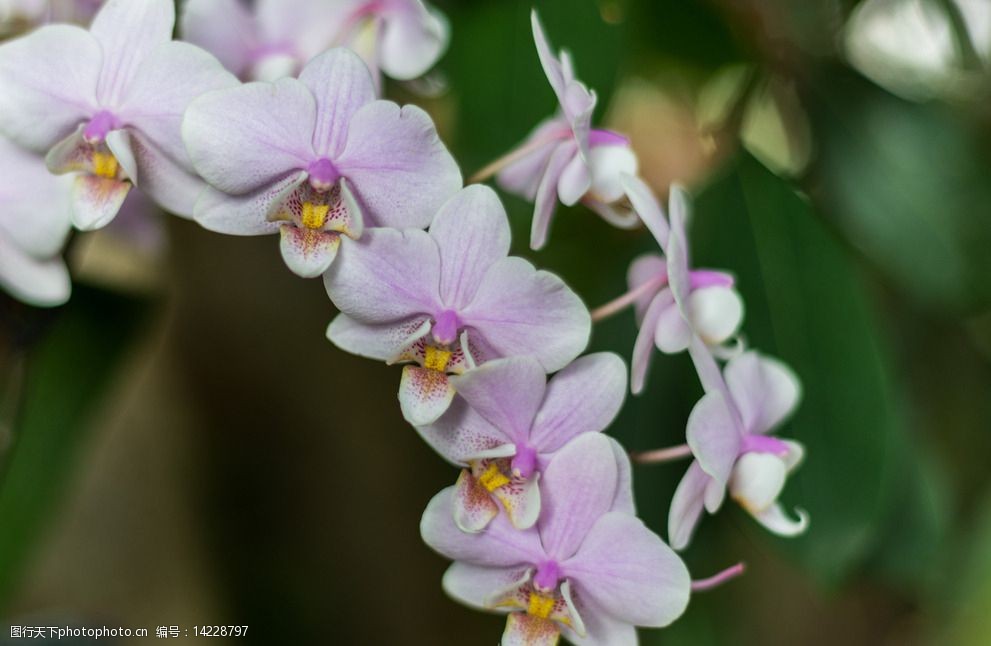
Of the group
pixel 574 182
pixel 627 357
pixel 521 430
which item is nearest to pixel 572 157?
pixel 574 182

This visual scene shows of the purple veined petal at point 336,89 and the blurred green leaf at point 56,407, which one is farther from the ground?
the purple veined petal at point 336,89

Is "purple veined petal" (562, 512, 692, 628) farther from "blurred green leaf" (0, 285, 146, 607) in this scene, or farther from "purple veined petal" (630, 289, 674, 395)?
"blurred green leaf" (0, 285, 146, 607)

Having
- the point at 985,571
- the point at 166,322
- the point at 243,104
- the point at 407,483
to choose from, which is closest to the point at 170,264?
the point at 166,322

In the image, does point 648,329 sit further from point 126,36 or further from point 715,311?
point 126,36

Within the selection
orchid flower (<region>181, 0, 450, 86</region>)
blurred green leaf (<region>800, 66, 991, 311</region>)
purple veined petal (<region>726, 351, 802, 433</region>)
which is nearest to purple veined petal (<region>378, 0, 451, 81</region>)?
orchid flower (<region>181, 0, 450, 86</region>)

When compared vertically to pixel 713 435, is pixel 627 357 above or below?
below

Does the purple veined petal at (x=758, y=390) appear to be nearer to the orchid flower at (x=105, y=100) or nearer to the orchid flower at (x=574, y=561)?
the orchid flower at (x=574, y=561)

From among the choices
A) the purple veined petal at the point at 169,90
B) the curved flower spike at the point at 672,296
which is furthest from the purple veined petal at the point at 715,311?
the purple veined petal at the point at 169,90
